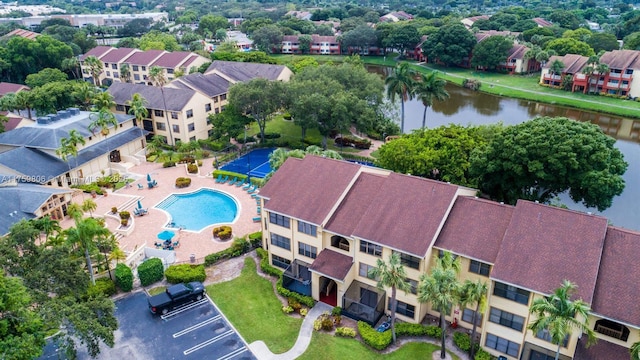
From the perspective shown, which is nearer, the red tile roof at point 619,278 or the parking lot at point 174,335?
the red tile roof at point 619,278

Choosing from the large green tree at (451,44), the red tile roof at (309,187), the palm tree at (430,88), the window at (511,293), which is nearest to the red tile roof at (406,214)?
the red tile roof at (309,187)

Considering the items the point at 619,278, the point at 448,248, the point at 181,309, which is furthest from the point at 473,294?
the point at 181,309

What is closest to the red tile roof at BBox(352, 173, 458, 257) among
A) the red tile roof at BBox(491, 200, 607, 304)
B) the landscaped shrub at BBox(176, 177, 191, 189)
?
the red tile roof at BBox(491, 200, 607, 304)

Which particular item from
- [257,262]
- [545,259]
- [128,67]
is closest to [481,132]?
[545,259]

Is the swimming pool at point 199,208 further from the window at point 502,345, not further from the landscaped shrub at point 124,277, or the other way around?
the window at point 502,345

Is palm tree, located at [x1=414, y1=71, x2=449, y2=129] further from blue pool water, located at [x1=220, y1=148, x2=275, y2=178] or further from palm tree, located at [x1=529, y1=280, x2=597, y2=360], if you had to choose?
palm tree, located at [x1=529, y1=280, x2=597, y2=360]

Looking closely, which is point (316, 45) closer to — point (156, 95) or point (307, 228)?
point (156, 95)

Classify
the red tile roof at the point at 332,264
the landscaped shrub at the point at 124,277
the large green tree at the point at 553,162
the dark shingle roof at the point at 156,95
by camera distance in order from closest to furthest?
the red tile roof at the point at 332,264, the landscaped shrub at the point at 124,277, the large green tree at the point at 553,162, the dark shingle roof at the point at 156,95
